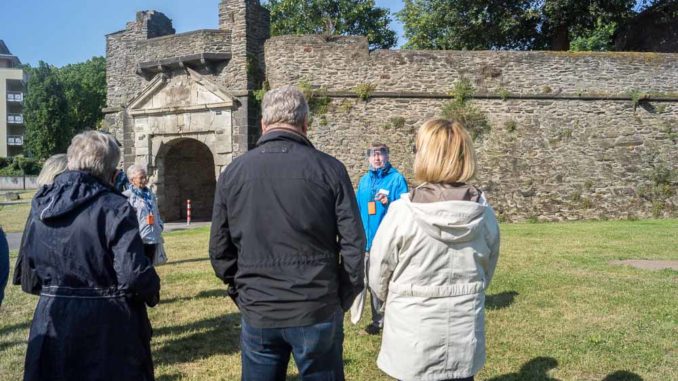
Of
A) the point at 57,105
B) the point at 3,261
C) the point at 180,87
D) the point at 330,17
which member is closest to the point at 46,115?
the point at 57,105

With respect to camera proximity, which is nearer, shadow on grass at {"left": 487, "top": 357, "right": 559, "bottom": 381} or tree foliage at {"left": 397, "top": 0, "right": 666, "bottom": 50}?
shadow on grass at {"left": 487, "top": 357, "right": 559, "bottom": 381}

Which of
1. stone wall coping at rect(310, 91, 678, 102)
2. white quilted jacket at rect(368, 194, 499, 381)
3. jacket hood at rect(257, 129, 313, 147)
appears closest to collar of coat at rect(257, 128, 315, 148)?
jacket hood at rect(257, 129, 313, 147)

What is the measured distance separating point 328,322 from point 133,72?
16.2 m

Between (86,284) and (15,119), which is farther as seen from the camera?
(15,119)

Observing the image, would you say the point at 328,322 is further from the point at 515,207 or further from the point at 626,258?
the point at 515,207

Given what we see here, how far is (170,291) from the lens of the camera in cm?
716

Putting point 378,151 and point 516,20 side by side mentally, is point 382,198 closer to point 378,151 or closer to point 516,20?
point 378,151

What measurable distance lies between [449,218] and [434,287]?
33 centimetres

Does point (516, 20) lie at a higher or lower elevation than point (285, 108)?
higher

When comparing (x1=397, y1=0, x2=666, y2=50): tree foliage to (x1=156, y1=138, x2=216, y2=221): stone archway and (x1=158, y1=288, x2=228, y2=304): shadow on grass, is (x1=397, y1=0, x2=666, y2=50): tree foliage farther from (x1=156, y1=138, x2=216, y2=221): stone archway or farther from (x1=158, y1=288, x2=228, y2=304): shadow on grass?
(x1=158, y1=288, x2=228, y2=304): shadow on grass

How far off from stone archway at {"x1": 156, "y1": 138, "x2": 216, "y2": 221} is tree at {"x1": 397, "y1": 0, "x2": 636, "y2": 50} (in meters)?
11.8

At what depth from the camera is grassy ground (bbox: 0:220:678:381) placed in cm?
425

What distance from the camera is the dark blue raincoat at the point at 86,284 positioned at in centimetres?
259

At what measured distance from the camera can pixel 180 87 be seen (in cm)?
1567
